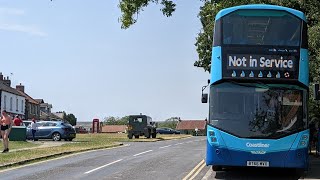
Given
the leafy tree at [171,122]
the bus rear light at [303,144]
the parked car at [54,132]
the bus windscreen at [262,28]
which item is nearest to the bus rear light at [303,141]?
the bus rear light at [303,144]

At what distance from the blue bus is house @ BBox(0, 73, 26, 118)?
5412 cm

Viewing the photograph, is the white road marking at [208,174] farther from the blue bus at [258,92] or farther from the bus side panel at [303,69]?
the bus side panel at [303,69]

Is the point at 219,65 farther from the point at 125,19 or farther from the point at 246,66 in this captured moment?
the point at 125,19

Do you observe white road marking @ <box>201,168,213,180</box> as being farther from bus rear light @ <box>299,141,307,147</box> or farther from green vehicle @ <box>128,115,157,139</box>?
green vehicle @ <box>128,115,157,139</box>

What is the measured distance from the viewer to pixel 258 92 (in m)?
13.5

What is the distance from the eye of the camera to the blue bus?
13.2 meters

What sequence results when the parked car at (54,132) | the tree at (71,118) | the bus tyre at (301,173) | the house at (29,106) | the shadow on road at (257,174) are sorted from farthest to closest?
the tree at (71,118)
the house at (29,106)
the parked car at (54,132)
the bus tyre at (301,173)
the shadow on road at (257,174)

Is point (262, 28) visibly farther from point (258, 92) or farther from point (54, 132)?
point (54, 132)

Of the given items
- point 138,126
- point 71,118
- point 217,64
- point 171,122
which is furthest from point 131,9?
point 171,122

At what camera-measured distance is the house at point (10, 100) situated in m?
65.4

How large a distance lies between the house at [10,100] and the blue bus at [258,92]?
54.1 m

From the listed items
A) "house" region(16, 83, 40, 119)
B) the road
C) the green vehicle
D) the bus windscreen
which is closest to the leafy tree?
"house" region(16, 83, 40, 119)

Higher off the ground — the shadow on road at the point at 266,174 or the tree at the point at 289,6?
the tree at the point at 289,6

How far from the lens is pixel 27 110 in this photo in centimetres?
8038
